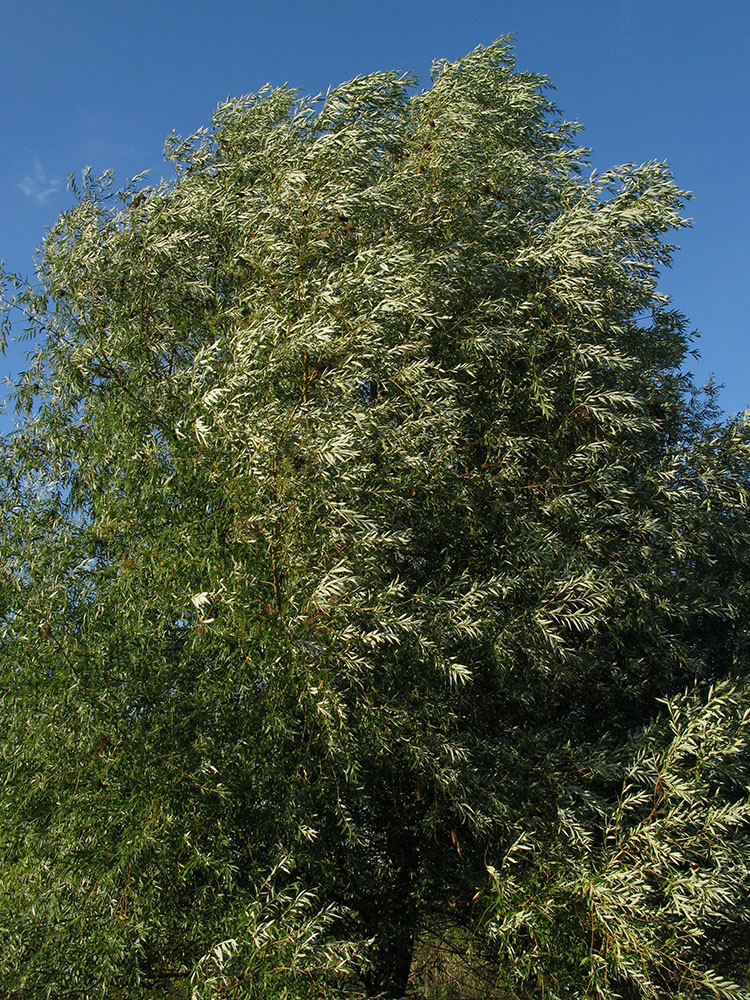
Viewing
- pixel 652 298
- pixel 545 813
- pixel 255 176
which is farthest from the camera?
pixel 652 298

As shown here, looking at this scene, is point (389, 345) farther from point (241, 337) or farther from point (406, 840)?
point (406, 840)

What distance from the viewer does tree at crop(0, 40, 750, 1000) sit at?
20.8 feet

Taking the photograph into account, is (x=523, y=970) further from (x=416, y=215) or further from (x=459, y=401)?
(x=416, y=215)

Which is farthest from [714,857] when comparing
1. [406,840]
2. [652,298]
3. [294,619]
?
[652,298]

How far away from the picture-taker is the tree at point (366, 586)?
250 inches

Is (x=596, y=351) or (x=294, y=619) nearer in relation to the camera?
(x=294, y=619)

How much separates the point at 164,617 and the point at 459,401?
13.5ft

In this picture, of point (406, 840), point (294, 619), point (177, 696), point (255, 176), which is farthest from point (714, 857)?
point (255, 176)

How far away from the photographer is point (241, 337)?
23.8ft

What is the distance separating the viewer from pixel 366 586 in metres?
7.14

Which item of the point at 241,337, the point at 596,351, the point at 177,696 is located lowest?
the point at 177,696

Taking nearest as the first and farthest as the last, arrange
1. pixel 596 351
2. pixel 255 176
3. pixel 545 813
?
1. pixel 545 813
2. pixel 596 351
3. pixel 255 176

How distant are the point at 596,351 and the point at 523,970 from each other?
6.12 meters

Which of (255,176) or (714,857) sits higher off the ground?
(255,176)
